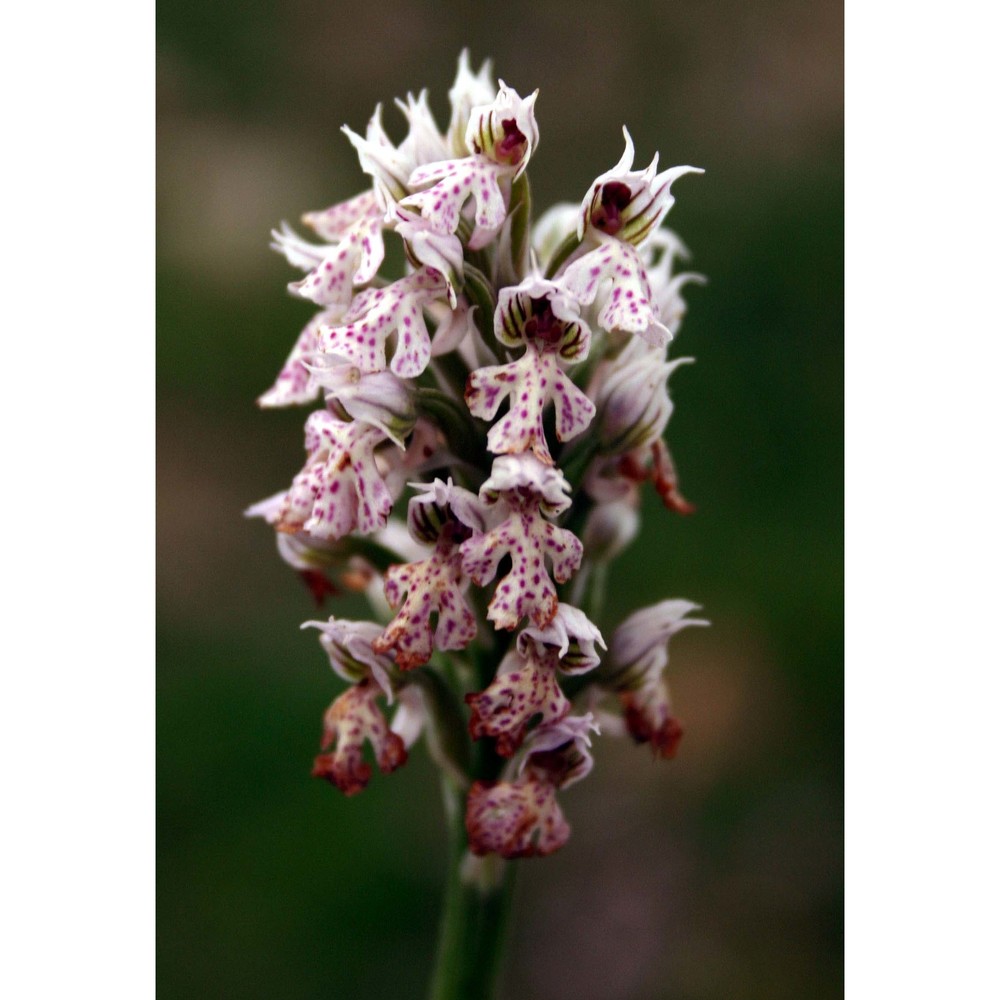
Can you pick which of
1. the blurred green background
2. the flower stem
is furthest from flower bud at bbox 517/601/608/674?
the blurred green background

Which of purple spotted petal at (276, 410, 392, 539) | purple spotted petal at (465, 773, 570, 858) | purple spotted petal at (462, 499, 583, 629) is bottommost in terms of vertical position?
purple spotted petal at (465, 773, 570, 858)

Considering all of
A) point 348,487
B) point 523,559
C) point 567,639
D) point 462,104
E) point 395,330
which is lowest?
point 567,639

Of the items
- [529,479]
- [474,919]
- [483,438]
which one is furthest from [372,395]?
[474,919]

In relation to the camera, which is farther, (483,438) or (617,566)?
(617,566)

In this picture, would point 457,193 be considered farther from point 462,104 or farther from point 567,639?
point 567,639

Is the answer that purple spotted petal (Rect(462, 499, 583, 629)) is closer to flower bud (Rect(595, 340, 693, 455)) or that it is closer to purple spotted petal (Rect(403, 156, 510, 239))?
flower bud (Rect(595, 340, 693, 455))

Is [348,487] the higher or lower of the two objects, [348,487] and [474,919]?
the higher
